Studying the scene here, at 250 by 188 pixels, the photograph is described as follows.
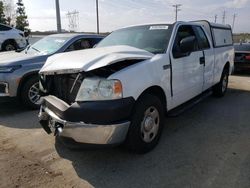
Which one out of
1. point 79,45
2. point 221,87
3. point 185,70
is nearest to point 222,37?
point 221,87

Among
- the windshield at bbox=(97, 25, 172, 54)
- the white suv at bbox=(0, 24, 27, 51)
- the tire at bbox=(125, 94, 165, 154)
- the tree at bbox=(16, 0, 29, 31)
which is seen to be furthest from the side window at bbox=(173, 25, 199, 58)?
the tree at bbox=(16, 0, 29, 31)

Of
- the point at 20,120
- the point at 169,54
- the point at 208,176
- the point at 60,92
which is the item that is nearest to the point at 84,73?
the point at 60,92

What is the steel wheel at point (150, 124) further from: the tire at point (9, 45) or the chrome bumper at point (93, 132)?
the tire at point (9, 45)

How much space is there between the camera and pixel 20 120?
5.25m

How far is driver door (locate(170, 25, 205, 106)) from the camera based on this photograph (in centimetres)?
438

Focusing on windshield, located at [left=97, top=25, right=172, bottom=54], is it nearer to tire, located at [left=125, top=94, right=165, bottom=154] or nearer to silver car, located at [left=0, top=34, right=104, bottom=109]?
tire, located at [left=125, top=94, right=165, bottom=154]

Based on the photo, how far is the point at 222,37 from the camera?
7.04 metres

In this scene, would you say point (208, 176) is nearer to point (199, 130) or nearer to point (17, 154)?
point (199, 130)

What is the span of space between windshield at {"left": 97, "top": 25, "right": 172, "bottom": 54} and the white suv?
367 inches

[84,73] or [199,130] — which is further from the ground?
[84,73]

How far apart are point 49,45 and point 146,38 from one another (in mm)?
3007

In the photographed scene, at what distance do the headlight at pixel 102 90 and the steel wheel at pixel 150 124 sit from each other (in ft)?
2.04

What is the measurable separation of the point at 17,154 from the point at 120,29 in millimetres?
2934

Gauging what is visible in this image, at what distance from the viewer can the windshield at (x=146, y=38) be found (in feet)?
14.4
